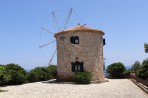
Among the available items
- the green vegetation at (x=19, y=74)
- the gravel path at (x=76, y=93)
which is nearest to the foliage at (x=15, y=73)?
the green vegetation at (x=19, y=74)

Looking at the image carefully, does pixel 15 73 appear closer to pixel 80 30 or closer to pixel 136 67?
pixel 80 30

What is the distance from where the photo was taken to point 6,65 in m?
28.7

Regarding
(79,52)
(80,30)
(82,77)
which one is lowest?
(82,77)

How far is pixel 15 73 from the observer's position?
27.9 metres

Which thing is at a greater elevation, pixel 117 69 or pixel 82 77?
pixel 117 69

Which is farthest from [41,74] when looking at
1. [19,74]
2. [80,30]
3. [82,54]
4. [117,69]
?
[117,69]

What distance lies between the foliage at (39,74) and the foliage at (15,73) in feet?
5.89

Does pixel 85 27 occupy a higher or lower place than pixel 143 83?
higher

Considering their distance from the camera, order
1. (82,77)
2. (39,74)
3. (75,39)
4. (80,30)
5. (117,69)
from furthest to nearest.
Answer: (117,69) < (39,74) < (75,39) < (80,30) < (82,77)

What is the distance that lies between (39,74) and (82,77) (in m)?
6.52

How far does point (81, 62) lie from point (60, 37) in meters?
3.62

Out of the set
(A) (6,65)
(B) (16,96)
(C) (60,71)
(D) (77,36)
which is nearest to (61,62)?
(C) (60,71)

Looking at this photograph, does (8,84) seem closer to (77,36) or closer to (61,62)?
(61,62)

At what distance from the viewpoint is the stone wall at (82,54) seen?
2952cm
